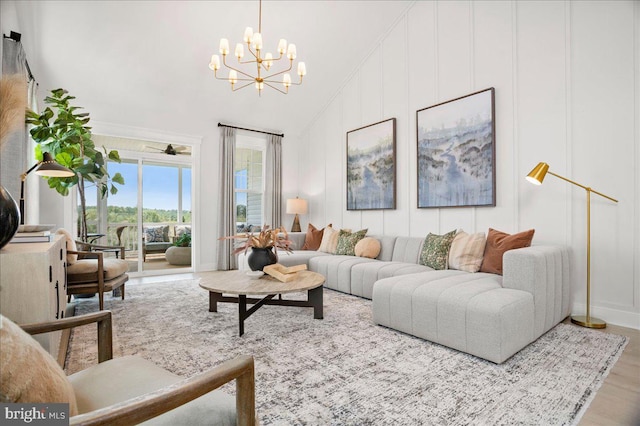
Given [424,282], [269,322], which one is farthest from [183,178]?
[424,282]

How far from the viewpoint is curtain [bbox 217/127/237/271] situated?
5.83 m

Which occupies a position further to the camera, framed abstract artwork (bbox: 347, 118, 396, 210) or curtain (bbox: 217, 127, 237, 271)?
curtain (bbox: 217, 127, 237, 271)

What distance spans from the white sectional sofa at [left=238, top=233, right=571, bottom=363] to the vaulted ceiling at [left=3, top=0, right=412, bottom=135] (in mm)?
3800

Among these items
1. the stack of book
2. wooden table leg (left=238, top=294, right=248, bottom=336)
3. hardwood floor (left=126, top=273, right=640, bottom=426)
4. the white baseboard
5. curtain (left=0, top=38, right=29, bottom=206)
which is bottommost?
hardwood floor (left=126, top=273, right=640, bottom=426)

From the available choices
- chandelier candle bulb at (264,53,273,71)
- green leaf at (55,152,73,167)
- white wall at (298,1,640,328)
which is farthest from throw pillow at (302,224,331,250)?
green leaf at (55,152,73,167)

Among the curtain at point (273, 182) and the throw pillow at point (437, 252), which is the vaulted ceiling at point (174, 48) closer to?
the curtain at point (273, 182)

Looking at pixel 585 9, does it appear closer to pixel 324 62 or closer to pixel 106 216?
pixel 324 62

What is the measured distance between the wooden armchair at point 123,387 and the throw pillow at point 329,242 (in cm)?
381

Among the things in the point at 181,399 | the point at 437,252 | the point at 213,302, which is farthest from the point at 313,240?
the point at 181,399

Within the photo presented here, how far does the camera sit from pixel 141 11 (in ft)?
13.0

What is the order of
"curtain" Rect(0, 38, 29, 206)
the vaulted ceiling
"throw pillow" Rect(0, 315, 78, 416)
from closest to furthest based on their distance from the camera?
1. "throw pillow" Rect(0, 315, 78, 416)
2. "curtain" Rect(0, 38, 29, 206)
3. the vaulted ceiling

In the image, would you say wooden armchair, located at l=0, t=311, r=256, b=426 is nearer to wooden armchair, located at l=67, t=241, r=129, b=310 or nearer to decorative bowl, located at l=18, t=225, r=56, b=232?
decorative bowl, located at l=18, t=225, r=56, b=232

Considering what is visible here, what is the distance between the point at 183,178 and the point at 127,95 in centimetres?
159

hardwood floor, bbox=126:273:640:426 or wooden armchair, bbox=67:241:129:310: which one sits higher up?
wooden armchair, bbox=67:241:129:310
